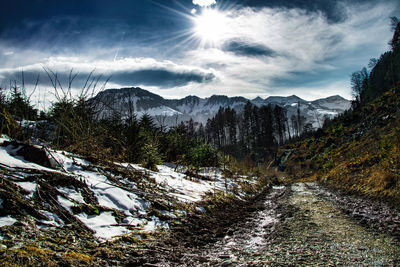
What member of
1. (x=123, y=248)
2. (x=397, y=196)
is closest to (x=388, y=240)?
(x=397, y=196)

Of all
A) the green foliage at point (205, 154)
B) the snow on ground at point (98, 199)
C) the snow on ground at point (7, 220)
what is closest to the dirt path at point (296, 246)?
the snow on ground at point (98, 199)

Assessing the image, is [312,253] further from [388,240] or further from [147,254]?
[147,254]

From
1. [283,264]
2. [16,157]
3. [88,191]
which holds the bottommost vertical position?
[283,264]

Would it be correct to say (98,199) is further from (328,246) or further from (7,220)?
(328,246)

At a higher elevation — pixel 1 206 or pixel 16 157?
pixel 16 157

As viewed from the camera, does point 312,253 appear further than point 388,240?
No

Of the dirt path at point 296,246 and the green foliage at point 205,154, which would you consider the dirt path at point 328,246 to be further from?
the green foliage at point 205,154

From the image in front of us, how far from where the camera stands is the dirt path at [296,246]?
7.46ft

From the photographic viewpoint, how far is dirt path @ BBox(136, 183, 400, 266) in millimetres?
2273

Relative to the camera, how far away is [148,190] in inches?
156

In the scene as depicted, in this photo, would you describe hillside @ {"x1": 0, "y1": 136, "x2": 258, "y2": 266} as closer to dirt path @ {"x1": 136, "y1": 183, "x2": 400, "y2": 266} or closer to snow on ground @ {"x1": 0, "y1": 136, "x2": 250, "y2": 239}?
snow on ground @ {"x1": 0, "y1": 136, "x2": 250, "y2": 239}

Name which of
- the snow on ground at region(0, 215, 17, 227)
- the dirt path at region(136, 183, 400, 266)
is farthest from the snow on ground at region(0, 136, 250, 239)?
the dirt path at region(136, 183, 400, 266)

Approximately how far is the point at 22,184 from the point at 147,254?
4.97ft

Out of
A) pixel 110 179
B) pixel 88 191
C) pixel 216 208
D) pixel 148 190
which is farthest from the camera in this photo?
pixel 216 208
